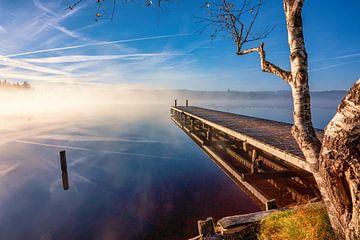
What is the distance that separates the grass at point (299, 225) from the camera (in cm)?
304

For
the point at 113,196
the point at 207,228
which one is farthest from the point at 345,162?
the point at 113,196

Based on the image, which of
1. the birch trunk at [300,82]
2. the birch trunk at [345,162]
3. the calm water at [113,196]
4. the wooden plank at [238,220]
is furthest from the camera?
the calm water at [113,196]

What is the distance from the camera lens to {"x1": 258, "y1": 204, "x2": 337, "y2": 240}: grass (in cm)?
304

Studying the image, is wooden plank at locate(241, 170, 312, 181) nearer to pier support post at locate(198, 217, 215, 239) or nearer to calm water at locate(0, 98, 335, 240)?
calm water at locate(0, 98, 335, 240)

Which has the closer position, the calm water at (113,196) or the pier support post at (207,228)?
the pier support post at (207,228)

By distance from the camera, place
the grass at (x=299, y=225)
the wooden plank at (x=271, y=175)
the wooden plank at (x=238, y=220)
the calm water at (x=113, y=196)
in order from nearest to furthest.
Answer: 1. the grass at (x=299, y=225)
2. the wooden plank at (x=238, y=220)
3. the wooden plank at (x=271, y=175)
4. the calm water at (x=113, y=196)

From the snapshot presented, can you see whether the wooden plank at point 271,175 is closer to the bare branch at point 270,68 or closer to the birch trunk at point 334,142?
the birch trunk at point 334,142

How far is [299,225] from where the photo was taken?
10.9 feet

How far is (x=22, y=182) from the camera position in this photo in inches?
532

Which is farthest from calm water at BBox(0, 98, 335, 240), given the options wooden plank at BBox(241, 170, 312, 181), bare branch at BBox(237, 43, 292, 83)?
bare branch at BBox(237, 43, 292, 83)

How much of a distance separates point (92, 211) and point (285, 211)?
940cm

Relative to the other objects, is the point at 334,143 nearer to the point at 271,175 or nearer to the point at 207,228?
the point at 207,228

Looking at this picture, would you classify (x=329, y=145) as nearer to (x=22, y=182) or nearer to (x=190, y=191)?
(x=190, y=191)

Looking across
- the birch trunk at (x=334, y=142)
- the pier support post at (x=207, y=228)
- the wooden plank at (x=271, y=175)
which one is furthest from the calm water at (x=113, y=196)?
the birch trunk at (x=334, y=142)
